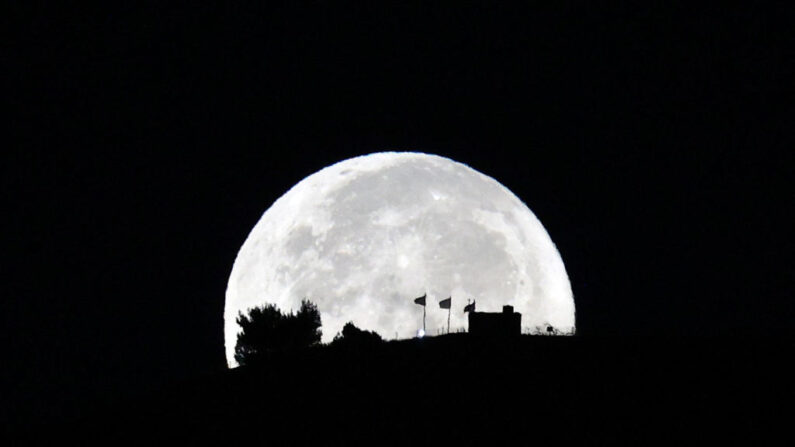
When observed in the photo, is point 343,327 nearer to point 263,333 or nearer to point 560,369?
point 263,333

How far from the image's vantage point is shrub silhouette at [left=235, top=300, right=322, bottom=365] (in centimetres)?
5641

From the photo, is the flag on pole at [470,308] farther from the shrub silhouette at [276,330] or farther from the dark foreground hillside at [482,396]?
the shrub silhouette at [276,330]

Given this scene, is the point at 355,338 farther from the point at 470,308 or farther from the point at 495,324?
the point at 495,324

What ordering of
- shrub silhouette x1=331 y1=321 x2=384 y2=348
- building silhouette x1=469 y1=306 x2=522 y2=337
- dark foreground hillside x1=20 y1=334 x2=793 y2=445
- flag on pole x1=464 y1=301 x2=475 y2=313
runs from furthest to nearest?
flag on pole x1=464 y1=301 x2=475 y2=313 < shrub silhouette x1=331 y1=321 x2=384 y2=348 < building silhouette x1=469 y1=306 x2=522 y2=337 < dark foreground hillside x1=20 y1=334 x2=793 y2=445

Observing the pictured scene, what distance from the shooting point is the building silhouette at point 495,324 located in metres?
46.3

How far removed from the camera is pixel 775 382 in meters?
40.2

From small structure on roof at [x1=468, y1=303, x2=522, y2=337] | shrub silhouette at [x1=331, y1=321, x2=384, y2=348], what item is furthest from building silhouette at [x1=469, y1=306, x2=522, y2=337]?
shrub silhouette at [x1=331, y1=321, x2=384, y2=348]

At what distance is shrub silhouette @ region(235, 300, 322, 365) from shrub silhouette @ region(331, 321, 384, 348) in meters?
2.82

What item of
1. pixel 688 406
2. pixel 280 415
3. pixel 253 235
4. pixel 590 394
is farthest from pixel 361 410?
pixel 253 235

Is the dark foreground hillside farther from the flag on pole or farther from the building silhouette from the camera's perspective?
the flag on pole

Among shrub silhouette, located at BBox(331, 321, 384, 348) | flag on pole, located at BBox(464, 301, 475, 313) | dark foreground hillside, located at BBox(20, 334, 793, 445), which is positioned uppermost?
flag on pole, located at BBox(464, 301, 475, 313)

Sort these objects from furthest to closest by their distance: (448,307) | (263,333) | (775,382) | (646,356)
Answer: (263,333) < (448,307) < (646,356) < (775,382)

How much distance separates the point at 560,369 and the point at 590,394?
3.17 meters

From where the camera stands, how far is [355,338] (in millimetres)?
49844
